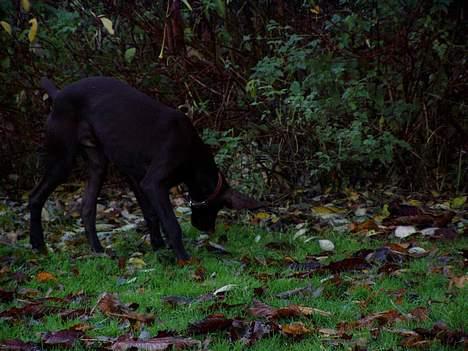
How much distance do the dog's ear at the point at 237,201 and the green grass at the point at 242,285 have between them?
0.31 meters

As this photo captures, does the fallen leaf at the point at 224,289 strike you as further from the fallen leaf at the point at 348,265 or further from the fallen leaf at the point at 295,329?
the fallen leaf at the point at 295,329

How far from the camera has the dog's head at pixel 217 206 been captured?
5.75 meters

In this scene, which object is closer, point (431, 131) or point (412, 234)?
point (412, 234)

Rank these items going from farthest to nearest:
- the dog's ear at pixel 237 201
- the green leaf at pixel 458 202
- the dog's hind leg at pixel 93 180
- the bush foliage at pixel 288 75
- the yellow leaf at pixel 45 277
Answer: the bush foliage at pixel 288 75
the green leaf at pixel 458 202
the dog's hind leg at pixel 93 180
the dog's ear at pixel 237 201
the yellow leaf at pixel 45 277

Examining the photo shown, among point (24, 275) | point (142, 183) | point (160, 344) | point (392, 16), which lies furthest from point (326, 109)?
point (160, 344)

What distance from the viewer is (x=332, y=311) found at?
11.6 feet

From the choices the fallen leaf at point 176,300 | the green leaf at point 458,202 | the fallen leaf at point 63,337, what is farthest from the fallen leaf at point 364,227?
the fallen leaf at point 63,337

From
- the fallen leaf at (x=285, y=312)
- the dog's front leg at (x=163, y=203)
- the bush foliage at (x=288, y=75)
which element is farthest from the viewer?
the bush foliage at (x=288, y=75)

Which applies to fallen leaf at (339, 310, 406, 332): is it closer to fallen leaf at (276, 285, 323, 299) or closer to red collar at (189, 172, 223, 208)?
fallen leaf at (276, 285, 323, 299)

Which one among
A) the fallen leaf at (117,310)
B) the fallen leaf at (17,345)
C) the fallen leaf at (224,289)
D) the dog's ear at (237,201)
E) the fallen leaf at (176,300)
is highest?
the dog's ear at (237,201)

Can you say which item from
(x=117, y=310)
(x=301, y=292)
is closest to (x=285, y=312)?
(x=301, y=292)

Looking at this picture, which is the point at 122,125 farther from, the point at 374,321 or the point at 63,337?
the point at 374,321

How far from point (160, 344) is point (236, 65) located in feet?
16.8

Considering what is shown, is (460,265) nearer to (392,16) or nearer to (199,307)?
(199,307)
